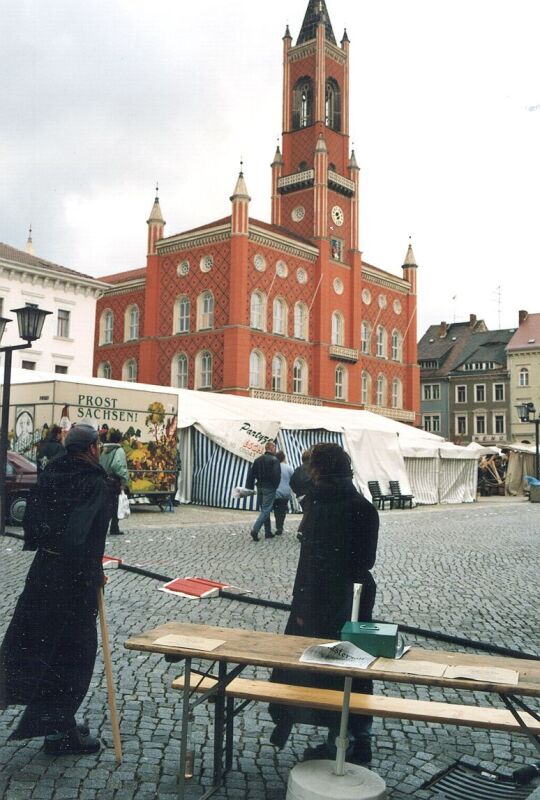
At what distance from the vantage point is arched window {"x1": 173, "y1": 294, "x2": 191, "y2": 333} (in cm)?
4512

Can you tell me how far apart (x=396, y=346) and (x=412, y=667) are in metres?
51.8

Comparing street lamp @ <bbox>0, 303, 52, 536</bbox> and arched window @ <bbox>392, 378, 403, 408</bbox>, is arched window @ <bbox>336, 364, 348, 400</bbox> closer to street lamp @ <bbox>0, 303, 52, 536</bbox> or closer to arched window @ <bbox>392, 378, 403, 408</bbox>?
arched window @ <bbox>392, 378, 403, 408</bbox>

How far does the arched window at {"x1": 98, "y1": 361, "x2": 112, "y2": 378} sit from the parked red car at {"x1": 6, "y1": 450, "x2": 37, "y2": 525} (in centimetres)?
3551

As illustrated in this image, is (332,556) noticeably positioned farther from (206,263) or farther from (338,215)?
(338,215)

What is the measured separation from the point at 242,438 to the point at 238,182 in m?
25.4

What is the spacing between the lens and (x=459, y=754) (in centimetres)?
405

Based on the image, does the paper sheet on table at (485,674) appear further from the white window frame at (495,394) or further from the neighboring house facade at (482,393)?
the white window frame at (495,394)

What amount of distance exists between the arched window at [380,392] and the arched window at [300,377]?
7784 mm

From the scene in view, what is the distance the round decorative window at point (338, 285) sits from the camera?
4841cm

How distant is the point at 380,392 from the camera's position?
52781 mm

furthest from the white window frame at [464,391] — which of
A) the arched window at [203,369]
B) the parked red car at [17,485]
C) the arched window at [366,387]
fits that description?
the parked red car at [17,485]

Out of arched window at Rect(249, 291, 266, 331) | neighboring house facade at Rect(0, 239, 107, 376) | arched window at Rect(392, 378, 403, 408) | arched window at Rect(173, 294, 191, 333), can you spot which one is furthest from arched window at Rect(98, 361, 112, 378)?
arched window at Rect(392, 378, 403, 408)

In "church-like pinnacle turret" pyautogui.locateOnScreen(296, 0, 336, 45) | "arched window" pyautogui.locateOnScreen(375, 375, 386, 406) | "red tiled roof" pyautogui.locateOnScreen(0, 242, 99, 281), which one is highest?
"church-like pinnacle turret" pyautogui.locateOnScreen(296, 0, 336, 45)

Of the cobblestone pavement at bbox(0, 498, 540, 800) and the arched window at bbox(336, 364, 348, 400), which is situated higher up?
the arched window at bbox(336, 364, 348, 400)
